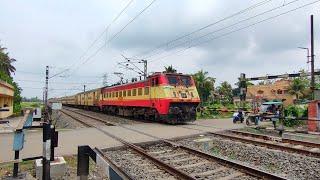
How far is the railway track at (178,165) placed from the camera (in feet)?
27.5

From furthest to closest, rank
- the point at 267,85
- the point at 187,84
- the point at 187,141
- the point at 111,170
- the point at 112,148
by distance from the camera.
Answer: the point at 267,85, the point at 187,84, the point at 187,141, the point at 112,148, the point at 111,170

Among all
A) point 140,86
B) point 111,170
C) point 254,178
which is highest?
point 140,86

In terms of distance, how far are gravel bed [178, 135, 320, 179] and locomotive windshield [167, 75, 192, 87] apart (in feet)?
30.2

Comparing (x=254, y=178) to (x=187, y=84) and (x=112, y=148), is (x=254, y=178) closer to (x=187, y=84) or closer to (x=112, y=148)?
(x=112, y=148)

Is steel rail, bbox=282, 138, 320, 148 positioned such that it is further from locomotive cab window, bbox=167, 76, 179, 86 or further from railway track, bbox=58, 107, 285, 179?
locomotive cab window, bbox=167, 76, 179, 86

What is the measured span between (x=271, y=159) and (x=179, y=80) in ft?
43.4

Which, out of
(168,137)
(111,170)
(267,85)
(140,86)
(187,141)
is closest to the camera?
(111,170)

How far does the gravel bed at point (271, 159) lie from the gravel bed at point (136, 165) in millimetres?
2460

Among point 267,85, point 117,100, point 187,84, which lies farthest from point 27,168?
point 267,85

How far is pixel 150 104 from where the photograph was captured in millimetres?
23844

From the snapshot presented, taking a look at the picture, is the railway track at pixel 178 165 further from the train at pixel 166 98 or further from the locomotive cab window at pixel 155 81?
the locomotive cab window at pixel 155 81

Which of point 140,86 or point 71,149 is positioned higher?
point 140,86

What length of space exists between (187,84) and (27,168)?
15.5 meters

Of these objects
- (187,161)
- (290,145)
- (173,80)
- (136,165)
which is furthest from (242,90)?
(136,165)
